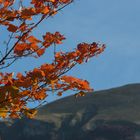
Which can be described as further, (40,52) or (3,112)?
(40,52)

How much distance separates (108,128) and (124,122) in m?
5.88

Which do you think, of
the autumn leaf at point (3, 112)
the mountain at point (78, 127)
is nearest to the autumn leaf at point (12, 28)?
the autumn leaf at point (3, 112)

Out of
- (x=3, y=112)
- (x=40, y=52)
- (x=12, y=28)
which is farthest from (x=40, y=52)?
(x=3, y=112)

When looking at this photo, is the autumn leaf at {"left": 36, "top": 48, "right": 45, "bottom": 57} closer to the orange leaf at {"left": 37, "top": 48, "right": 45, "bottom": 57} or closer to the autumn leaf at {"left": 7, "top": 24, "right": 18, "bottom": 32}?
the orange leaf at {"left": 37, "top": 48, "right": 45, "bottom": 57}

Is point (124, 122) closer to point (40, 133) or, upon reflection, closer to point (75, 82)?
point (40, 133)

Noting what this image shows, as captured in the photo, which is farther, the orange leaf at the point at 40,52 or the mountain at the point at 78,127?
the mountain at the point at 78,127

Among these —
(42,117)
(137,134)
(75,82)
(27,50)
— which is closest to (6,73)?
(27,50)

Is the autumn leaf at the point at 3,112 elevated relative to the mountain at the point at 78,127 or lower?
lower

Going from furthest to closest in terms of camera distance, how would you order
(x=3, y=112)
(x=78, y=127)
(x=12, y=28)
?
(x=78, y=127)
(x=12, y=28)
(x=3, y=112)

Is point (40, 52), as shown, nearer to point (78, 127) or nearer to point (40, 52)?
point (40, 52)

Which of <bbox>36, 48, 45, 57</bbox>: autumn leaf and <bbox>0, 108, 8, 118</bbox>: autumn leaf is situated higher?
<bbox>36, 48, 45, 57</bbox>: autumn leaf

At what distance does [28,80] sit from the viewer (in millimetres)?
9906

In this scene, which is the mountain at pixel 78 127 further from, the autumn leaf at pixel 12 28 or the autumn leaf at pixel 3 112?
the autumn leaf at pixel 3 112

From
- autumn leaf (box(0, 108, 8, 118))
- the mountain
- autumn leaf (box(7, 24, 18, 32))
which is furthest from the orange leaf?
the mountain
